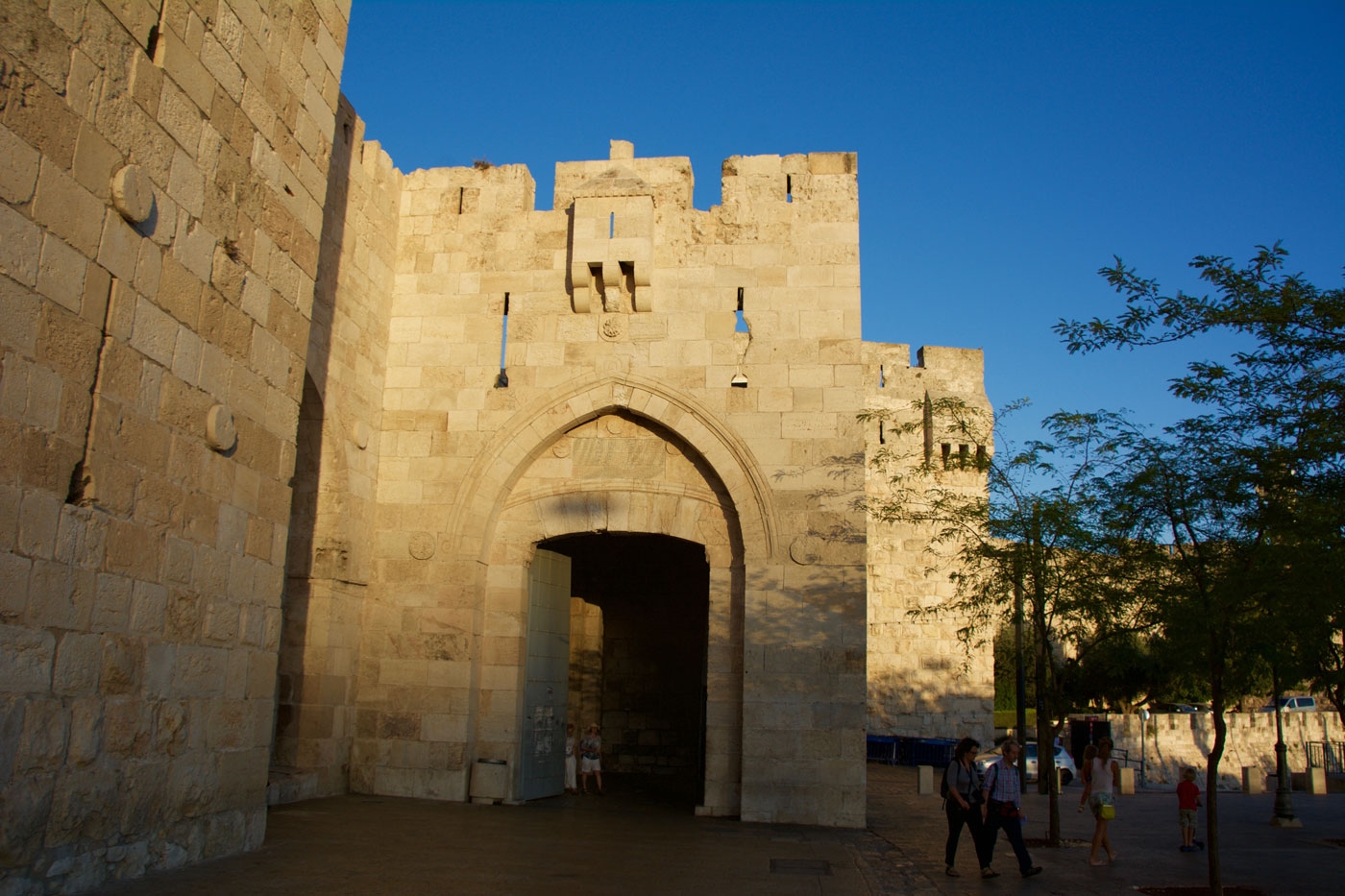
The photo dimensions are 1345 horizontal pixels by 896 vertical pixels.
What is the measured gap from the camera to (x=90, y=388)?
5.49 metres

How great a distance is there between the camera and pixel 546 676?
12.2 metres

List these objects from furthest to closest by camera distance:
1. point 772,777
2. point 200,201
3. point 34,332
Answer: point 772,777 → point 200,201 → point 34,332

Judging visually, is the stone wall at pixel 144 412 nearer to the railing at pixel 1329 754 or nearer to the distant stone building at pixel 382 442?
the distant stone building at pixel 382 442

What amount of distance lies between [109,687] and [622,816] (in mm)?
6505

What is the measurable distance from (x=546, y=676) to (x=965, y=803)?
5382mm

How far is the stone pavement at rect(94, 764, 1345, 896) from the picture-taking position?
6508 mm

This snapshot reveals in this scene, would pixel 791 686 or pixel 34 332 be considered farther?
pixel 791 686

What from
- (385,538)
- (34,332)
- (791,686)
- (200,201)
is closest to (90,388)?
(34,332)

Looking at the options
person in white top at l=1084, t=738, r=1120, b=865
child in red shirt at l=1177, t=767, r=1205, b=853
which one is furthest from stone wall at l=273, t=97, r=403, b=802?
child in red shirt at l=1177, t=767, r=1205, b=853

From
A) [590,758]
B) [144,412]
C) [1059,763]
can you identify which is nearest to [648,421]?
[590,758]

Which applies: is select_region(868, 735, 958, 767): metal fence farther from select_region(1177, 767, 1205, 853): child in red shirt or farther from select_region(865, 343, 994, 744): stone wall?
select_region(1177, 767, 1205, 853): child in red shirt

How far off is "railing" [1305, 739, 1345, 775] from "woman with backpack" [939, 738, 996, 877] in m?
21.4

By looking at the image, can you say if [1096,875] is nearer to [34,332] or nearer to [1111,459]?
[1111,459]

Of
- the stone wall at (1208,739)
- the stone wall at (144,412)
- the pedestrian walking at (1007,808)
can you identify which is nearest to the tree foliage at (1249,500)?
the pedestrian walking at (1007,808)
